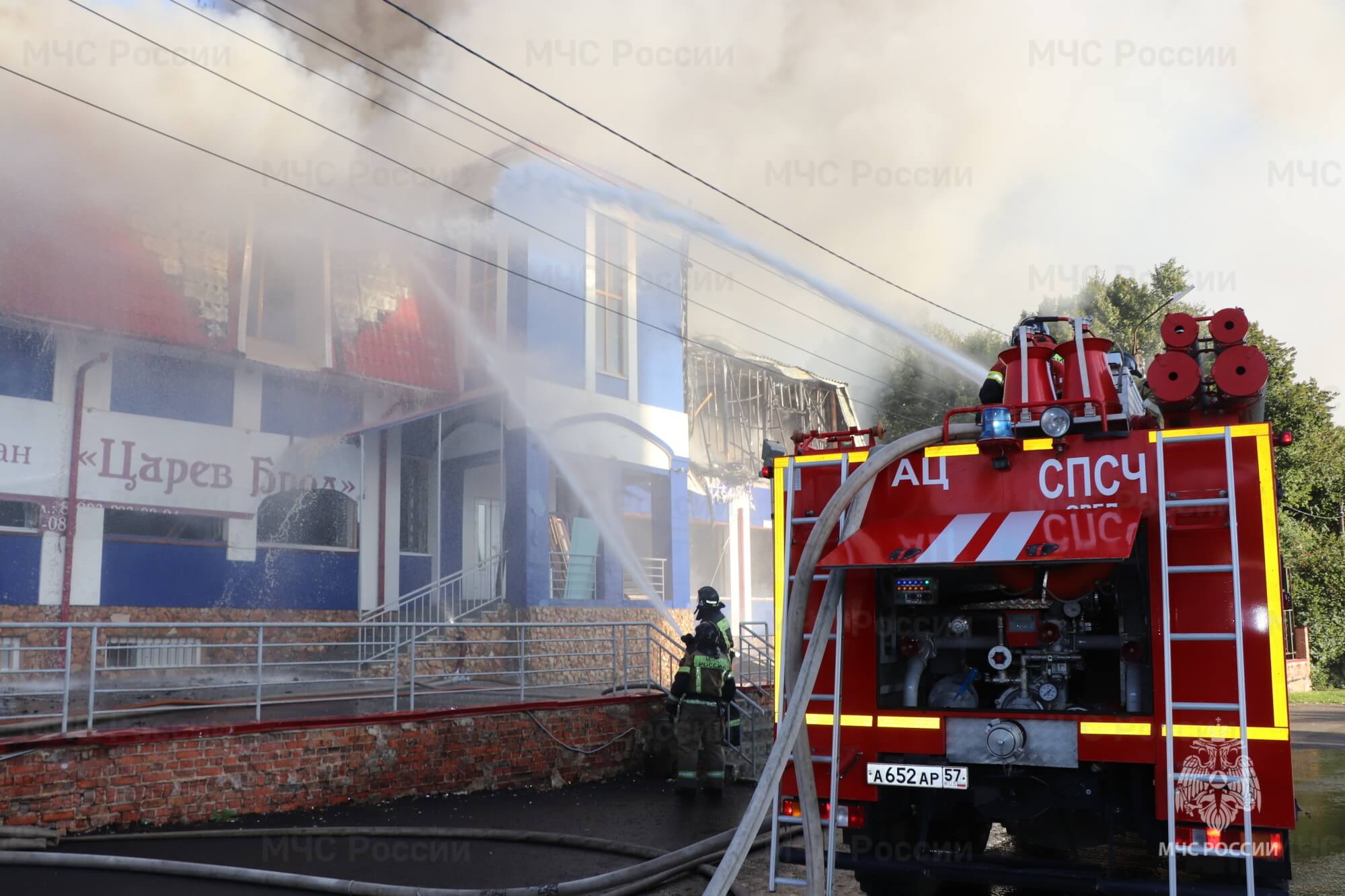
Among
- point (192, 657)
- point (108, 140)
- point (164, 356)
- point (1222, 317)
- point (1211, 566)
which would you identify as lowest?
point (192, 657)

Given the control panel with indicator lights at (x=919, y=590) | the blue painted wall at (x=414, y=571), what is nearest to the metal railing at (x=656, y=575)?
the blue painted wall at (x=414, y=571)

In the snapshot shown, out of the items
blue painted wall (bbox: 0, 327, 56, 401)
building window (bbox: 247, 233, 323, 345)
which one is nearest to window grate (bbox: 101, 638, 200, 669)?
blue painted wall (bbox: 0, 327, 56, 401)

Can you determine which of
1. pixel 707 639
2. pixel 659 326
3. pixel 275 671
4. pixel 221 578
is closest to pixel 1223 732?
pixel 707 639

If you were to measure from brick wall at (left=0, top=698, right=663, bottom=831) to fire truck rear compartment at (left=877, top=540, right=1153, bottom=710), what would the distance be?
16.7 feet

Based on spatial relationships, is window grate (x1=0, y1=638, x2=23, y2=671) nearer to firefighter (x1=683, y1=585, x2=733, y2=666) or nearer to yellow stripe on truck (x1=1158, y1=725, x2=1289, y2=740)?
firefighter (x1=683, y1=585, x2=733, y2=666)

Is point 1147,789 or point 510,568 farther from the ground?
point 510,568

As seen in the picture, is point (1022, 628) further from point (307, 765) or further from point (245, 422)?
point (245, 422)

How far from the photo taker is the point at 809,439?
5848mm

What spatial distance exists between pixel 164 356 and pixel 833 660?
39.7 feet

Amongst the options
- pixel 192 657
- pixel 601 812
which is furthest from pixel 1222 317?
pixel 192 657

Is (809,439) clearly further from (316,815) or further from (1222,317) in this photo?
(316,815)

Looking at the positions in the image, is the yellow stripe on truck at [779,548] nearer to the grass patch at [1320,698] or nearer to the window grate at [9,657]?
the window grate at [9,657]

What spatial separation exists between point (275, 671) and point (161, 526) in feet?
8.22

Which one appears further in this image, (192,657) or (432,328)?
(432,328)
